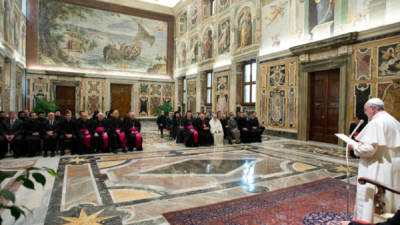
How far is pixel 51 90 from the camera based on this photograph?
16391 mm

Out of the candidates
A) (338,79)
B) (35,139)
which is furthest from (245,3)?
(35,139)

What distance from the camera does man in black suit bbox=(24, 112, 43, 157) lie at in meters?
6.69

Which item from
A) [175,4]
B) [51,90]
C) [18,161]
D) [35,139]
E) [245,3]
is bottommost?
[18,161]

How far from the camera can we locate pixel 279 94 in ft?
35.2

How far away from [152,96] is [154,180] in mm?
15678

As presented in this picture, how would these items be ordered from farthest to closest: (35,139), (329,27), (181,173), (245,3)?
(245,3) → (329,27) → (35,139) → (181,173)

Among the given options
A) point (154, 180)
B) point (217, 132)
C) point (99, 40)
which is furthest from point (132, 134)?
point (99, 40)

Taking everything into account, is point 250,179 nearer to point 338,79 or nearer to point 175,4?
point 338,79

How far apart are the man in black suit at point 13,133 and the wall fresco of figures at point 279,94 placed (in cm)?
958

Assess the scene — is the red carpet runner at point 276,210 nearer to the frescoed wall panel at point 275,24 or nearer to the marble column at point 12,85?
the frescoed wall panel at point 275,24

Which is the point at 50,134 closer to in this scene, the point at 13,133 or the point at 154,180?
the point at 13,133

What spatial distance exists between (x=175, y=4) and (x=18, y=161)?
17320 millimetres

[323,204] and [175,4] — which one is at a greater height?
[175,4]

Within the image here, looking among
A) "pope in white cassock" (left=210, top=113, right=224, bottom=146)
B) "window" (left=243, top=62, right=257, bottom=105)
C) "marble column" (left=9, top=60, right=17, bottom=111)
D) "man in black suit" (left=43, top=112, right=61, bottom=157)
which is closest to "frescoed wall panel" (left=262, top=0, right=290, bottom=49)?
"window" (left=243, top=62, right=257, bottom=105)
